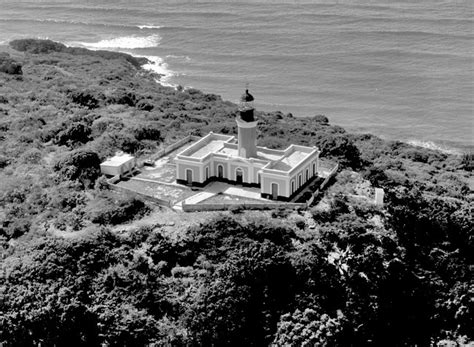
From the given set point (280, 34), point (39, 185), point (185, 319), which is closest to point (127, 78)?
point (280, 34)

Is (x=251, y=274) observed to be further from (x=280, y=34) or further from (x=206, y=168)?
(x=280, y=34)

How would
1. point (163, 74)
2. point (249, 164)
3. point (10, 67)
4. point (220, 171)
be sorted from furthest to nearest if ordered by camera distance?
point (163, 74), point (10, 67), point (220, 171), point (249, 164)

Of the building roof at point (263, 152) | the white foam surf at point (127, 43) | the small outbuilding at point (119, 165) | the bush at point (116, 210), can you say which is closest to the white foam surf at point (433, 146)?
the building roof at point (263, 152)

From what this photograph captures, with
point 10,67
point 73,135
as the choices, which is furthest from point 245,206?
point 10,67

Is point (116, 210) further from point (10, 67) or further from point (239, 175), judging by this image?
point (10, 67)

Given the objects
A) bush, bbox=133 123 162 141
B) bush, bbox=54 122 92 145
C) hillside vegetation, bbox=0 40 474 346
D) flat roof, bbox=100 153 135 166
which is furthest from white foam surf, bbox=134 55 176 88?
hillside vegetation, bbox=0 40 474 346
